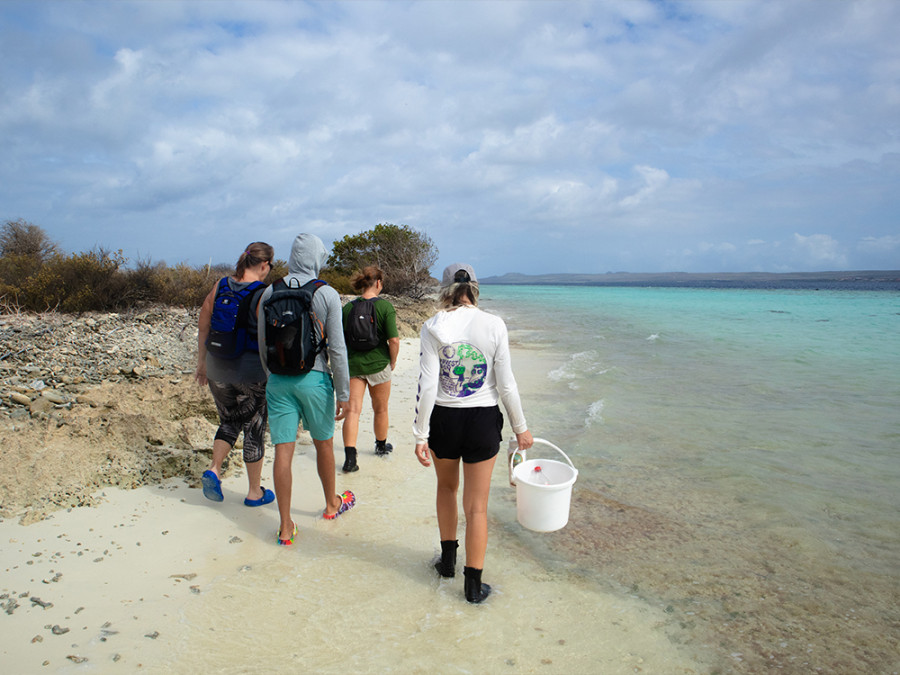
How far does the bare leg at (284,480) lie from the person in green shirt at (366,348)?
142 centimetres

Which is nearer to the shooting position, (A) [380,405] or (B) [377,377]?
(B) [377,377]

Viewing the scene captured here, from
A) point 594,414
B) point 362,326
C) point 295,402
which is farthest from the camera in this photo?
point 594,414

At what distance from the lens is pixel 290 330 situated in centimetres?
341

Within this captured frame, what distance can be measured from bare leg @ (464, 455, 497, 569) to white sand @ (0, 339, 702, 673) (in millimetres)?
321

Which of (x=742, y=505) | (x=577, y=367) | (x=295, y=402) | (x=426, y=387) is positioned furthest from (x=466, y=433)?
(x=577, y=367)

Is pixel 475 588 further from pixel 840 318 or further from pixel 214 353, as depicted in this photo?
pixel 840 318

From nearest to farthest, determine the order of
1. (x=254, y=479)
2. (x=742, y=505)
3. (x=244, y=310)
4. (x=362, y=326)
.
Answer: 1. (x=244, y=310)
2. (x=254, y=479)
3. (x=742, y=505)
4. (x=362, y=326)

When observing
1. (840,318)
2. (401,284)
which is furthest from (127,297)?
(840,318)

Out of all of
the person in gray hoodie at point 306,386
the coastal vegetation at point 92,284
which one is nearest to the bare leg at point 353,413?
the person in gray hoodie at point 306,386

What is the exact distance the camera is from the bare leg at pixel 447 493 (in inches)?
123

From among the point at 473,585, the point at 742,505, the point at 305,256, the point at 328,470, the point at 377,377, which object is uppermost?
the point at 305,256

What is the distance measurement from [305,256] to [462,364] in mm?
1473

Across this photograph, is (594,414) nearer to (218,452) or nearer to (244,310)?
(218,452)

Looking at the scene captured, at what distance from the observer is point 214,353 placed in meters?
3.93
